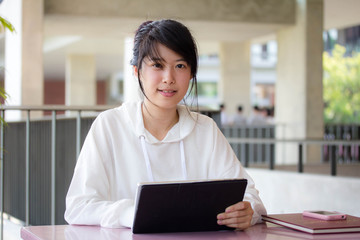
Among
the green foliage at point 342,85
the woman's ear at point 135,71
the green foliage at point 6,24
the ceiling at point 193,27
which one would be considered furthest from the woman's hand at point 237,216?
the green foliage at point 342,85

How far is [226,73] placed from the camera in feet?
57.2

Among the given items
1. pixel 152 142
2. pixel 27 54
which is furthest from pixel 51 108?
pixel 27 54

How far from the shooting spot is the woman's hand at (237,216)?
5.84ft

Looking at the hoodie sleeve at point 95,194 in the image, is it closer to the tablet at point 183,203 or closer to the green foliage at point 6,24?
the tablet at point 183,203

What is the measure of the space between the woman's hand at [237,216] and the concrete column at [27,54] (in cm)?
956

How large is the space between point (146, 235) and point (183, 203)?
153mm

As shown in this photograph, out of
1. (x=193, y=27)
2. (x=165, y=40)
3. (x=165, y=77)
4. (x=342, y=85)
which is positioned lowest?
(x=165, y=77)

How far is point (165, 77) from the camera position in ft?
6.61

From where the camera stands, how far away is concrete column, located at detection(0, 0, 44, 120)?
10.9m

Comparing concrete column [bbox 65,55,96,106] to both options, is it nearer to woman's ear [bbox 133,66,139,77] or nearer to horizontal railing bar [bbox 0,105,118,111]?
horizontal railing bar [bbox 0,105,118,111]

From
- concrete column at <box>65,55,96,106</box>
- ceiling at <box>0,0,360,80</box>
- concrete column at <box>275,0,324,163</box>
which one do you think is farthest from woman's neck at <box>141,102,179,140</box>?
concrete column at <box>65,55,96,106</box>

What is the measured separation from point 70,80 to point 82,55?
1.17 m

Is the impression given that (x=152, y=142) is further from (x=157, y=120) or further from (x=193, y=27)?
(x=193, y=27)

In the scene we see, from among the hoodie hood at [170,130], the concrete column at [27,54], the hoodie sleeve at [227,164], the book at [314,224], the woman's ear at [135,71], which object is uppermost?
the concrete column at [27,54]
